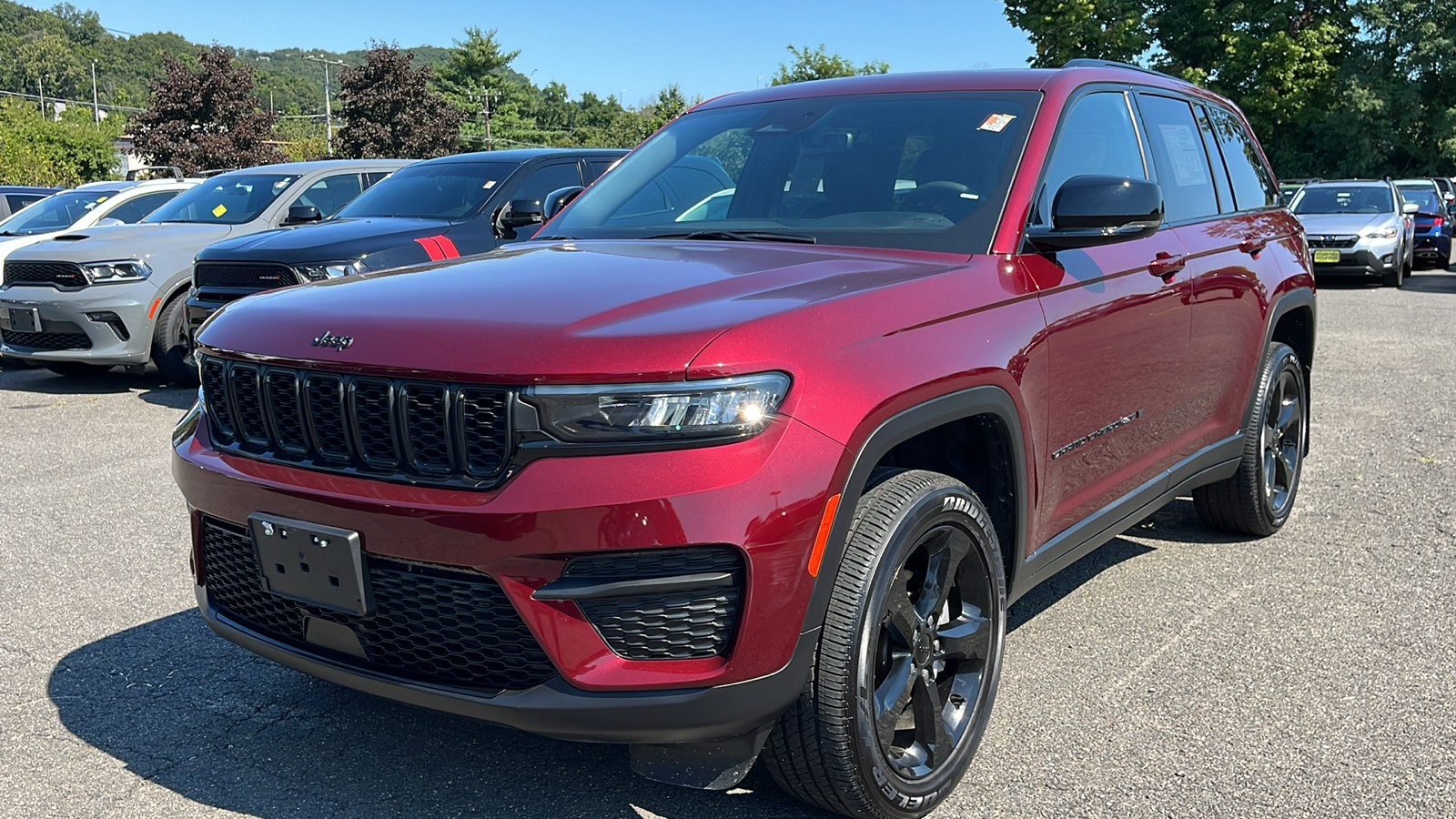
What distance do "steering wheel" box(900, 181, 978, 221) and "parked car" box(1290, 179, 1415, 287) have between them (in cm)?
1526

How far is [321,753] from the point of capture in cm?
322

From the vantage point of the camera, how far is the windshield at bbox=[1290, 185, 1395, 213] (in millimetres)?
18672

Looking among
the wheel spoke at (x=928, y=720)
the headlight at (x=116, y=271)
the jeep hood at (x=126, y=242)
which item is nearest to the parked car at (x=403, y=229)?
the headlight at (x=116, y=271)

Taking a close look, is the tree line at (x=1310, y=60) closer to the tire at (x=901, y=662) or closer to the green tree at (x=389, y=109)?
the green tree at (x=389, y=109)

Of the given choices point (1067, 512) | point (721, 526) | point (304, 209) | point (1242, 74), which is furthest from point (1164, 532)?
point (1242, 74)

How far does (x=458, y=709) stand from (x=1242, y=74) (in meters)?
45.0

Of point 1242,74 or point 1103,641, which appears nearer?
point 1103,641

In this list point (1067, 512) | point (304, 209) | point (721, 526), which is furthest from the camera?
point (304, 209)

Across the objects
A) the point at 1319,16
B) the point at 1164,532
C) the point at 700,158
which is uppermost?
the point at 1319,16

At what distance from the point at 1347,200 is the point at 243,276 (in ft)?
55.9

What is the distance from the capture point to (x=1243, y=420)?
15.6 feet

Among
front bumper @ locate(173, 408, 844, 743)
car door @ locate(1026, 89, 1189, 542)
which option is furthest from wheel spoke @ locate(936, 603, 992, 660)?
front bumper @ locate(173, 408, 844, 743)

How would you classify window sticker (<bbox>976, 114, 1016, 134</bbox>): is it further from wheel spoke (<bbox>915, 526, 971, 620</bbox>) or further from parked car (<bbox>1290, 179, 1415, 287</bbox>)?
parked car (<bbox>1290, 179, 1415, 287</bbox>)

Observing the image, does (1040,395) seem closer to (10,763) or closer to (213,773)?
(213,773)
